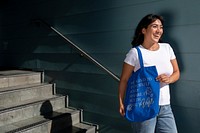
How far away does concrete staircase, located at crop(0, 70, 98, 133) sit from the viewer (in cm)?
285

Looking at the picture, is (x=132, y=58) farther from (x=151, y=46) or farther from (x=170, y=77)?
(x=170, y=77)

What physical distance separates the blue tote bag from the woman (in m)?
0.05

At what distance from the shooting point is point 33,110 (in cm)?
316

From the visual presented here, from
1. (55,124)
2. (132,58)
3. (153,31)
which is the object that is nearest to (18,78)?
(55,124)

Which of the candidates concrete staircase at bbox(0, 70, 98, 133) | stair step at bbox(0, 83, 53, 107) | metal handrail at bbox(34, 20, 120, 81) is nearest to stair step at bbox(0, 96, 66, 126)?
concrete staircase at bbox(0, 70, 98, 133)

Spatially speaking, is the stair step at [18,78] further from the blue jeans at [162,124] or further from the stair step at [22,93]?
the blue jeans at [162,124]

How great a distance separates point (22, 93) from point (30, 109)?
343 millimetres

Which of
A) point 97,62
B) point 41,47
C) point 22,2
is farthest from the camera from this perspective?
point 22,2

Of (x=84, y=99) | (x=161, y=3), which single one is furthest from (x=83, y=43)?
(x=161, y=3)

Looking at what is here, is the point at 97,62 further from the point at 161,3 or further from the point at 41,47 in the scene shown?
the point at 41,47

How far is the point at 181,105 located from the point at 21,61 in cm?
315

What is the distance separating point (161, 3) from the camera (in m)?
2.50

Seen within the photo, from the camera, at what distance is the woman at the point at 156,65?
1802 millimetres

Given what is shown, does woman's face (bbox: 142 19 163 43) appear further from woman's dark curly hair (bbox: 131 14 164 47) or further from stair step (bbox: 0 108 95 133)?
stair step (bbox: 0 108 95 133)
